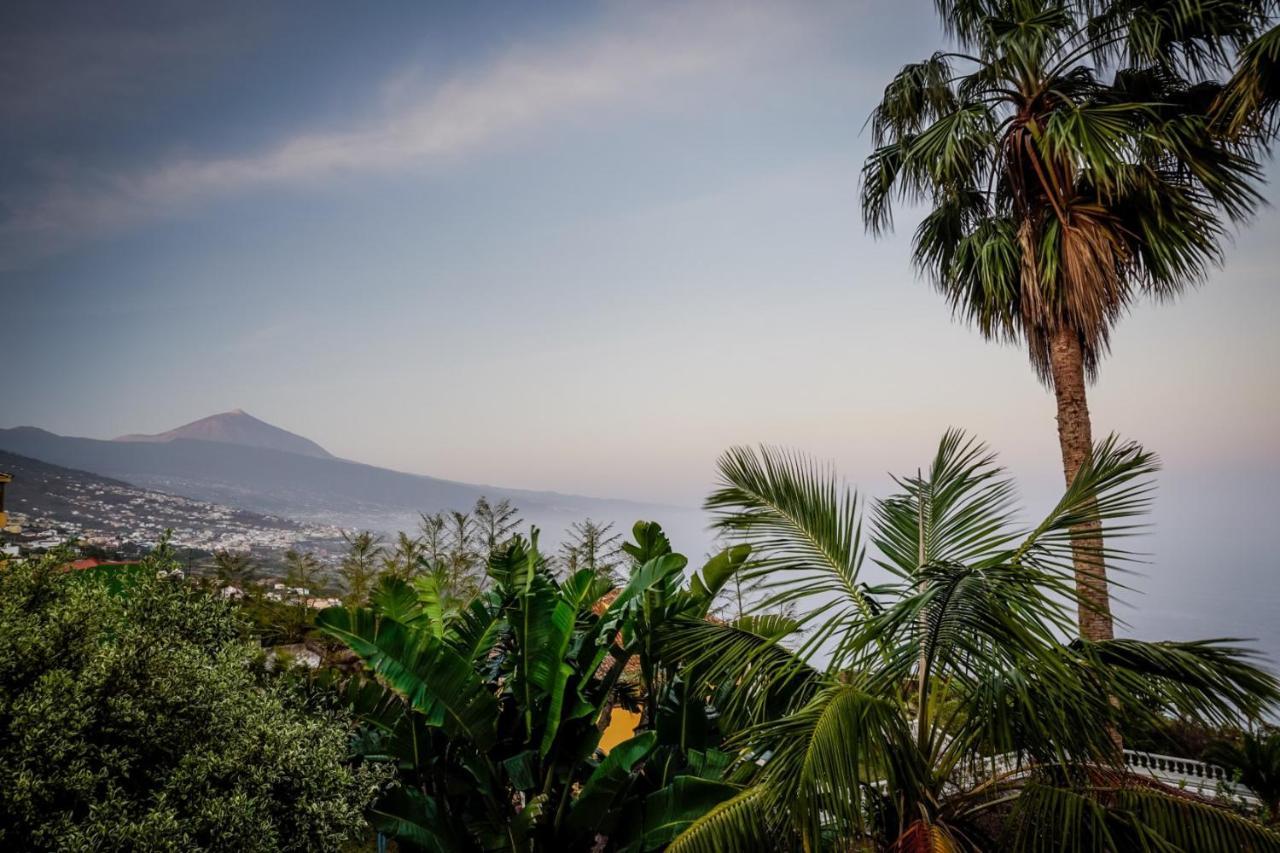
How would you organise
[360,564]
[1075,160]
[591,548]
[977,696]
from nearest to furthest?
[977,696], [1075,160], [360,564], [591,548]

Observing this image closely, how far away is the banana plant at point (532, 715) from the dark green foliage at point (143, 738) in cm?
66

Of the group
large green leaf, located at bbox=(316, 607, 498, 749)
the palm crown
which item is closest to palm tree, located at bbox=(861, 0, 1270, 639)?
the palm crown

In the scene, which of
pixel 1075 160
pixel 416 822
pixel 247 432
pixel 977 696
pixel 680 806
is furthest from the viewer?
pixel 247 432

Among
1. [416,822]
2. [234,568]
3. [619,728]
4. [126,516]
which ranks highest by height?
[234,568]

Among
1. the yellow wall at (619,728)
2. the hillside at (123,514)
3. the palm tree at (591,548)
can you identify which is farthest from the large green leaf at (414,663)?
the hillside at (123,514)

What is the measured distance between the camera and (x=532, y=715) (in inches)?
172

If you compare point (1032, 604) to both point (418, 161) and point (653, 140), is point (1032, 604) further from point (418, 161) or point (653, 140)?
point (418, 161)

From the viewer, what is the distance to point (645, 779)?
4793 millimetres

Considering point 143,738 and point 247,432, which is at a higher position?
point 247,432

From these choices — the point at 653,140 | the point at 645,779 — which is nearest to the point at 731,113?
the point at 653,140

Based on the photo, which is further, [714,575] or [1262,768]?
[1262,768]

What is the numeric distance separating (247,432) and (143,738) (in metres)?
133

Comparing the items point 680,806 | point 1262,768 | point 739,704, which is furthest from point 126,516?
point 1262,768

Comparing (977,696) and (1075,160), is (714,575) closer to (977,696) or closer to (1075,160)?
(977,696)
